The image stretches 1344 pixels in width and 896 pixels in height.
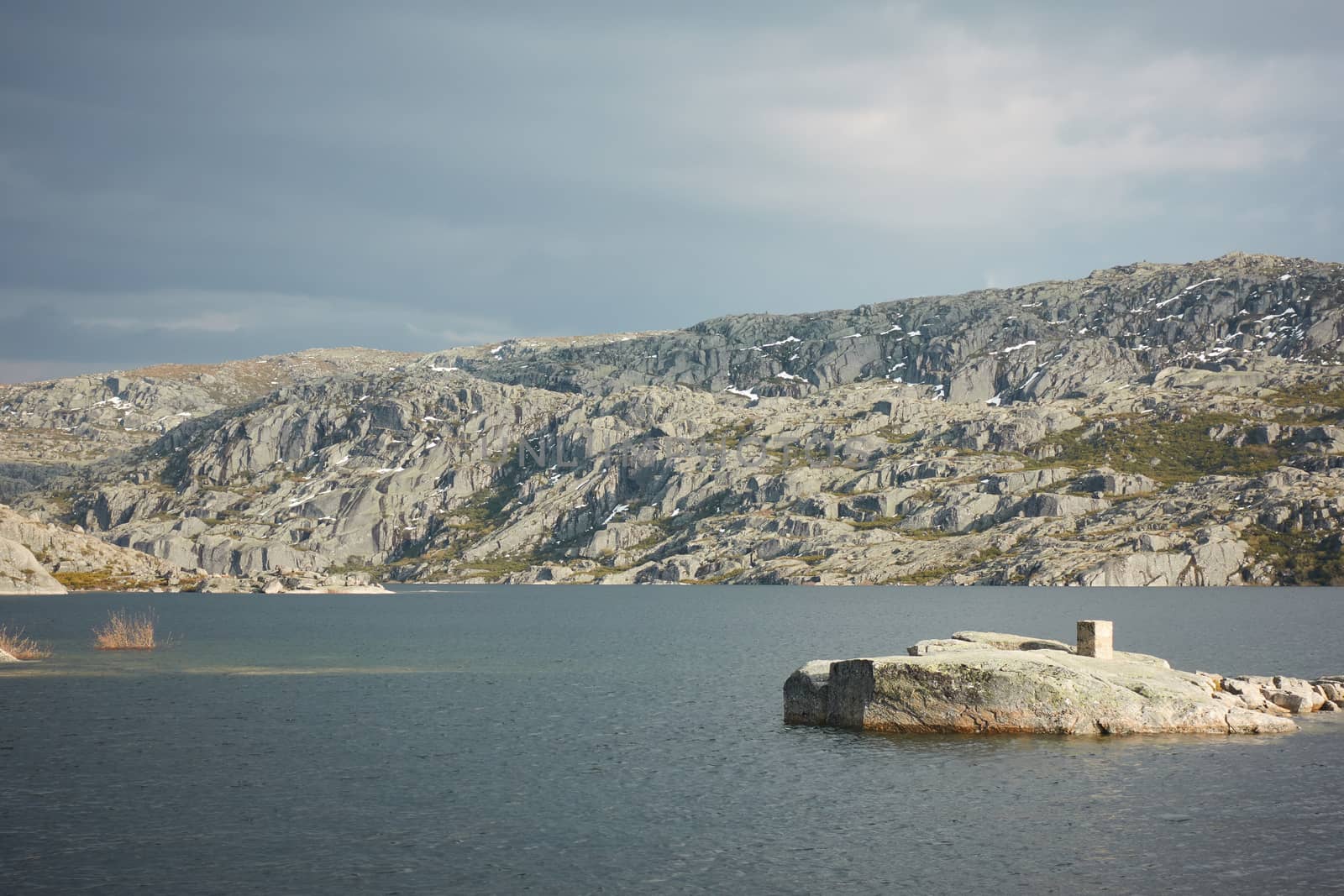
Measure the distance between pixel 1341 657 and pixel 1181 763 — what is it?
182 feet

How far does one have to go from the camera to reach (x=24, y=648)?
295ft

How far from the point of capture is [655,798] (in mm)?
36688

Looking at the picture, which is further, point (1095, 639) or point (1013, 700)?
point (1095, 639)

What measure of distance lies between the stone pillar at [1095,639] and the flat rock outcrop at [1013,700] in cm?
336

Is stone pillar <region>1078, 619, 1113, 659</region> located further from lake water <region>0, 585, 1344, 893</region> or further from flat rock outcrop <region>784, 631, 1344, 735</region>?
lake water <region>0, 585, 1344, 893</region>

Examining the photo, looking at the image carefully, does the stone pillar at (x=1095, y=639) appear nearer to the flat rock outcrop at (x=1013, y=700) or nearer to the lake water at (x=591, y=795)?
the flat rock outcrop at (x=1013, y=700)

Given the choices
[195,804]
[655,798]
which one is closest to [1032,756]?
[655,798]

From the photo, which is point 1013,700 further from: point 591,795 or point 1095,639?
point 591,795

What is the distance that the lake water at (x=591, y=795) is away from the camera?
90.5 feet

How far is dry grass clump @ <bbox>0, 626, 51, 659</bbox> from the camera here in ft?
278

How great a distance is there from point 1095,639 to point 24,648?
85206mm

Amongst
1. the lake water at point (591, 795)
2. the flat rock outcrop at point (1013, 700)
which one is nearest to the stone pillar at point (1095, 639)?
the flat rock outcrop at point (1013, 700)

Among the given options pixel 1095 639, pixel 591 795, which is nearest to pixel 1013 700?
pixel 1095 639

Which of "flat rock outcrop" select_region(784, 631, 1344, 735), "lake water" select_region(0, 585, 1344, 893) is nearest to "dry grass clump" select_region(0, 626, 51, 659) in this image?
"lake water" select_region(0, 585, 1344, 893)
